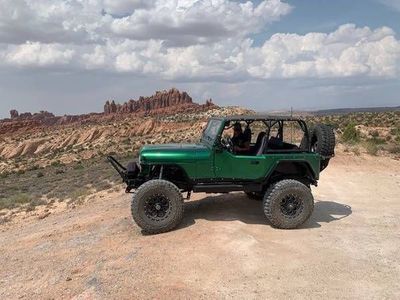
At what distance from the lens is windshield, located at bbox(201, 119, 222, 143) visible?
866cm

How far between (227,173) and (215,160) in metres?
0.34

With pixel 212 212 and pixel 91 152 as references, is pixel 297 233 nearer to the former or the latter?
pixel 212 212

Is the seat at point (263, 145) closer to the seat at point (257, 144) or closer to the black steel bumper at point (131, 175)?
the seat at point (257, 144)

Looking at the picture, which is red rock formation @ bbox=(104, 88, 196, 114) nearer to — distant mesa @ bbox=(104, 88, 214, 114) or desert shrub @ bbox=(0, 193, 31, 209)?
distant mesa @ bbox=(104, 88, 214, 114)

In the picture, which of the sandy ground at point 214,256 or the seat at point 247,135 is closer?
the sandy ground at point 214,256

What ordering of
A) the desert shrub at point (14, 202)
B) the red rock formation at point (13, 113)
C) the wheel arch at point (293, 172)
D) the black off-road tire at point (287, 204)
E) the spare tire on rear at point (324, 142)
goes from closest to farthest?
the black off-road tire at point (287, 204) < the wheel arch at point (293, 172) < the spare tire on rear at point (324, 142) < the desert shrub at point (14, 202) < the red rock formation at point (13, 113)

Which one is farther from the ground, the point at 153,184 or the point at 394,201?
the point at 153,184

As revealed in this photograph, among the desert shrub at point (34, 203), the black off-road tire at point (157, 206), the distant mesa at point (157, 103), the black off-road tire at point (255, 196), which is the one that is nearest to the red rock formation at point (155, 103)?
the distant mesa at point (157, 103)

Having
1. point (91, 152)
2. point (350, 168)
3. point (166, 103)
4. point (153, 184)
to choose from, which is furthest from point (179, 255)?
point (166, 103)

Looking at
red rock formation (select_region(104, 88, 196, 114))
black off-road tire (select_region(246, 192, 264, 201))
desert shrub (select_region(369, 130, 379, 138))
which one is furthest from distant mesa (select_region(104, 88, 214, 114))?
black off-road tire (select_region(246, 192, 264, 201))

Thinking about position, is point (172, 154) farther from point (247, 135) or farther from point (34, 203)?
point (34, 203)

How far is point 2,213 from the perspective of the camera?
15.7m

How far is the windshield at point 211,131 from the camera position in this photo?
8.66 meters

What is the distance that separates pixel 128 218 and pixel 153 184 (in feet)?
5.48
